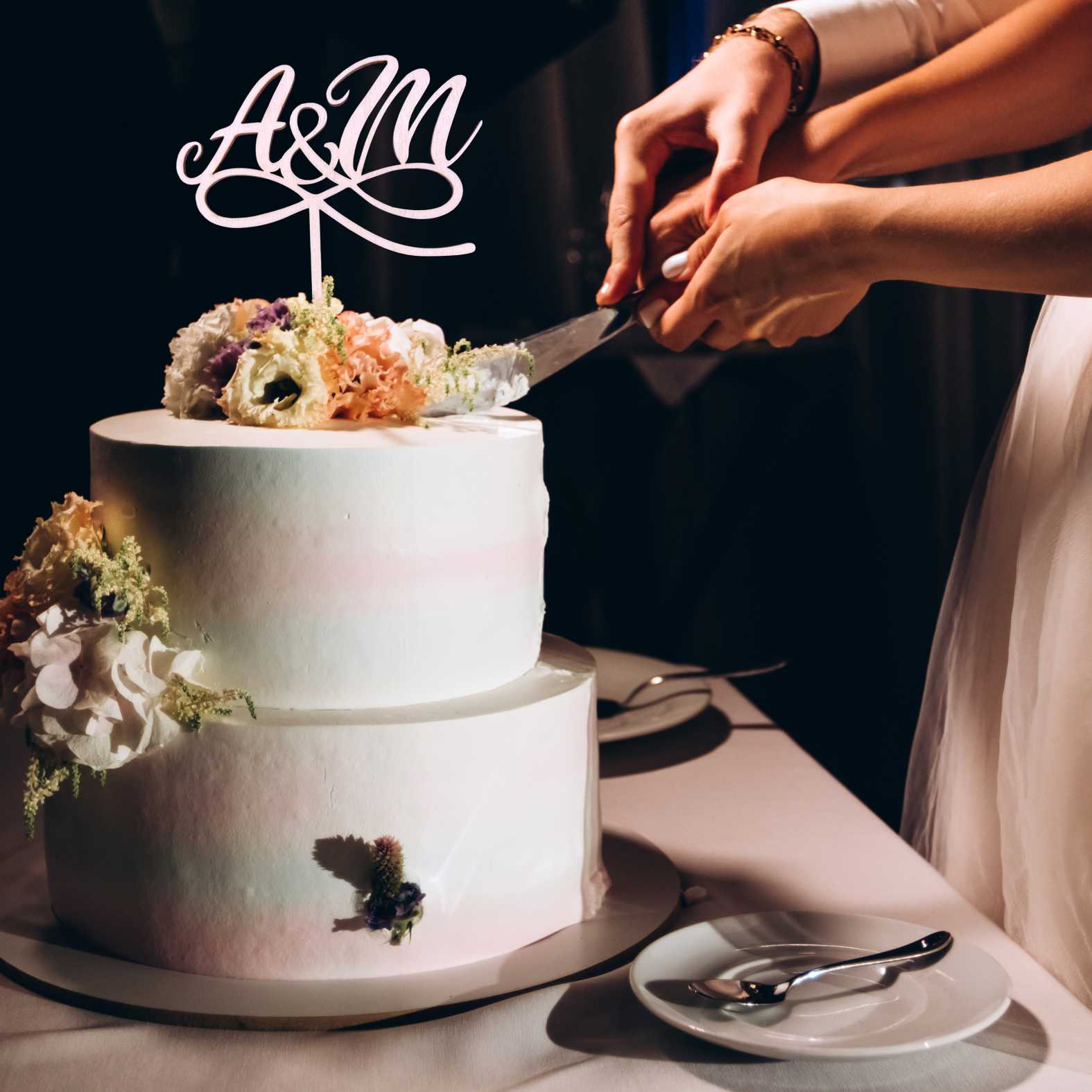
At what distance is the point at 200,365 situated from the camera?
4.32 feet

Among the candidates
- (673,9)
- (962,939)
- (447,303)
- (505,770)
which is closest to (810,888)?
(962,939)

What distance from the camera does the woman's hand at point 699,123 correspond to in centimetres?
155

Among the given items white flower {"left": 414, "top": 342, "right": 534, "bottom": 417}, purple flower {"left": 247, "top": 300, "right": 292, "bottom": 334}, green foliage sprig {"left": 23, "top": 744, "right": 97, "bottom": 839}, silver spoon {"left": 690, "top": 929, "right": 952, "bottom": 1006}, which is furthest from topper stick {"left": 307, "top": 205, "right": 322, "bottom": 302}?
silver spoon {"left": 690, "top": 929, "right": 952, "bottom": 1006}

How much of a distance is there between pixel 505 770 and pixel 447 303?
2.13 m

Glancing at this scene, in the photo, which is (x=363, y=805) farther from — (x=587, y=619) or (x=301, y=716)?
(x=587, y=619)

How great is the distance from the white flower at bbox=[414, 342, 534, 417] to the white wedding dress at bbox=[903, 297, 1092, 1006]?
1.75 ft

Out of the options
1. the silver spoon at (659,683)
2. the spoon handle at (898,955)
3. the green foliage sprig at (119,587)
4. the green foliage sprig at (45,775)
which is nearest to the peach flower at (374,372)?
the green foliage sprig at (119,587)

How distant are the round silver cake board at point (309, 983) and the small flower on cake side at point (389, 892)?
0.17 feet

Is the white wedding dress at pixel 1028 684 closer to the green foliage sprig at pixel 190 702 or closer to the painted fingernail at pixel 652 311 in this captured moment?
the painted fingernail at pixel 652 311

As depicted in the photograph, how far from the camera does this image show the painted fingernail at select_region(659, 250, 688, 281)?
1.55 m

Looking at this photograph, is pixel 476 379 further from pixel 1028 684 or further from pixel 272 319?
pixel 1028 684

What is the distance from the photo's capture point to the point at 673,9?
10.7ft

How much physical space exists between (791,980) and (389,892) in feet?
1.17

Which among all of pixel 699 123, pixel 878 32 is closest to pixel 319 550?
pixel 699 123
